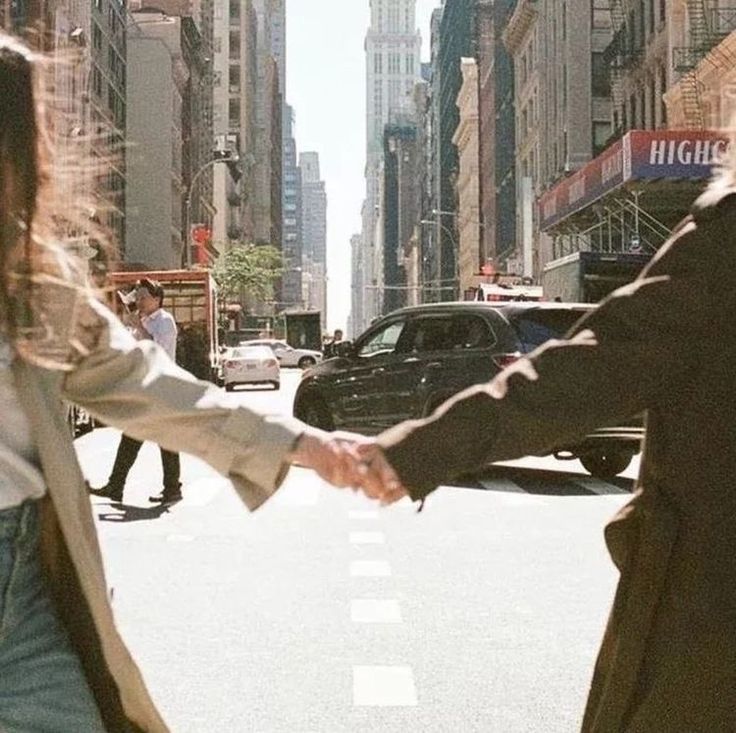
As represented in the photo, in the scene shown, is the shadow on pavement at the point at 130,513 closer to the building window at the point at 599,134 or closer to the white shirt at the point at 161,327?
the white shirt at the point at 161,327

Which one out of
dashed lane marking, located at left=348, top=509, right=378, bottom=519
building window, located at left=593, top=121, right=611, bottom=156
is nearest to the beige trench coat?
dashed lane marking, located at left=348, top=509, right=378, bottom=519

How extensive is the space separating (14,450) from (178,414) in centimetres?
33

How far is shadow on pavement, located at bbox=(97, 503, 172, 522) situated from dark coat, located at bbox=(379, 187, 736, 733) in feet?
30.7

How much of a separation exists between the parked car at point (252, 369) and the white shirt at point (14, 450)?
45890 mm

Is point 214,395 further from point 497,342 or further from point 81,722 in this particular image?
point 497,342

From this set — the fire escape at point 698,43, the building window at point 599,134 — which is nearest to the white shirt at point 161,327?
the fire escape at point 698,43

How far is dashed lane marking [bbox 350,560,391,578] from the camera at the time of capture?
8.77 metres

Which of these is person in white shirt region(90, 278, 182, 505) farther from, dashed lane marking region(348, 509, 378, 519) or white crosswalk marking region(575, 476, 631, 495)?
white crosswalk marking region(575, 476, 631, 495)

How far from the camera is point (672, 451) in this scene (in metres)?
2.48

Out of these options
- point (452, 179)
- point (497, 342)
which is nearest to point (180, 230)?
point (452, 179)

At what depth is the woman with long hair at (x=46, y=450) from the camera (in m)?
2.51

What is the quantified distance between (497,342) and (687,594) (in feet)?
41.0

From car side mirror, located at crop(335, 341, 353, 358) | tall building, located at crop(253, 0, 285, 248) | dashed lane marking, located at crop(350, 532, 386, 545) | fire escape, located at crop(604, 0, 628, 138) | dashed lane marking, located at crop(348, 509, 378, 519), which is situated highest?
tall building, located at crop(253, 0, 285, 248)

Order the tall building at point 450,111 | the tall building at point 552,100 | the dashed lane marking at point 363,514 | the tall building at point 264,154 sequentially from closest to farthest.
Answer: the dashed lane marking at point 363,514 → the tall building at point 552,100 → the tall building at point 450,111 → the tall building at point 264,154
